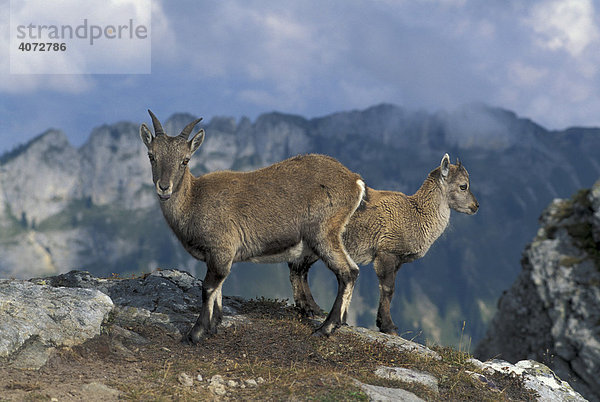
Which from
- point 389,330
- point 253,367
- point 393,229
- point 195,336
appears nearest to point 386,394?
point 253,367

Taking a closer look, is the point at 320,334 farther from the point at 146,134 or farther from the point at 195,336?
the point at 146,134

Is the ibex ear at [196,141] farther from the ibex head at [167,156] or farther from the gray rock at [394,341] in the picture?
the gray rock at [394,341]

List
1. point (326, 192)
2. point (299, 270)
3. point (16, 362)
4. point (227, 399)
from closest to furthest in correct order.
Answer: point (227, 399), point (16, 362), point (326, 192), point (299, 270)

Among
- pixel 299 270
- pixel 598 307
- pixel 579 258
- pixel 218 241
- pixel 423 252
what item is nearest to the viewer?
pixel 218 241

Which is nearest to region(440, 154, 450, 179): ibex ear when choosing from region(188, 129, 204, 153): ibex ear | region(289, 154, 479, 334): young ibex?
region(289, 154, 479, 334): young ibex

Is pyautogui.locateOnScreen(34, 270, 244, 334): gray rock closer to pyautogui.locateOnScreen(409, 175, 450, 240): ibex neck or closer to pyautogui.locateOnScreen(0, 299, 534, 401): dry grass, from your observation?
pyautogui.locateOnScreen(0, 299, 534, 401): dry grass

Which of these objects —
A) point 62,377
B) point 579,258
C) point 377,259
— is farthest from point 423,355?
point 579,258

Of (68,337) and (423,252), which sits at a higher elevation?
(423,252)

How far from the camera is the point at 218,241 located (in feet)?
37.2

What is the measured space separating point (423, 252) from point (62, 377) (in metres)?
9.66

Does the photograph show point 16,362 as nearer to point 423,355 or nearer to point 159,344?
point 159,344

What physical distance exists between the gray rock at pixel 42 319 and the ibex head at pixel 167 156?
2.86 metres

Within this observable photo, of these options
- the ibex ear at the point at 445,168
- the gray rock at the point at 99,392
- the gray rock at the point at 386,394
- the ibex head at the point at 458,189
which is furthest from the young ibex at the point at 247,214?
the ibex head at the point at 458,189

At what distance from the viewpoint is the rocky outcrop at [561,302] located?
33.5m
